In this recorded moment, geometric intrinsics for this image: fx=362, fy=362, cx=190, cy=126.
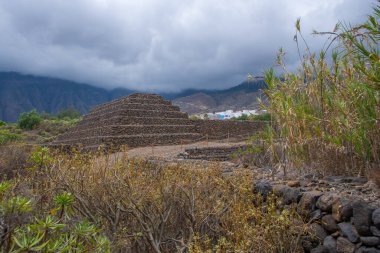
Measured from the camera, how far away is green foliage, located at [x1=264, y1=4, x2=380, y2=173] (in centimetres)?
398

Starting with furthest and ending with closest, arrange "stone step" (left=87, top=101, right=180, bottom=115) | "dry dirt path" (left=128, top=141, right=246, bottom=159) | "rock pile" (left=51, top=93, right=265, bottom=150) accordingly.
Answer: "stone step" (left=87, top=101, right=180, bottom=115) → "rock pile" (left=51, top=93, right=265, bottom=150) → "dry dirt path" (left=128, top=141, right=246, bottom=159)

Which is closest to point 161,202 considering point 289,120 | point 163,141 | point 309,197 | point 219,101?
point 309,197

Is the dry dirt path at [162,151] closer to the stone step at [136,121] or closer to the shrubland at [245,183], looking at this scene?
the stone step at [136,121]

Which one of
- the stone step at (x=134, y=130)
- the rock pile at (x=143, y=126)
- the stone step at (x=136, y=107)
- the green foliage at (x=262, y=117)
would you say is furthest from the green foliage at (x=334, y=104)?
the green foliage at (x=262, y=117)

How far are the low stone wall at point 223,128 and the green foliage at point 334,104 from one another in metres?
18.1

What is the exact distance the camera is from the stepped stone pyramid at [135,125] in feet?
62.2

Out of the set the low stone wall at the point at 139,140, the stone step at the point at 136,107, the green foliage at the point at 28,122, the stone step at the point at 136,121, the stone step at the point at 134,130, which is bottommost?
the green foliage at the point at 28,122

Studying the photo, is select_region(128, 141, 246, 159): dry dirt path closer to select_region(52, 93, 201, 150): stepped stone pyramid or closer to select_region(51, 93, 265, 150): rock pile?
select_region(51, 93, 265, 150): rock pile

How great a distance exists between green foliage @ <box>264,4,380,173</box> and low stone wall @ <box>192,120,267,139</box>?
1808cm

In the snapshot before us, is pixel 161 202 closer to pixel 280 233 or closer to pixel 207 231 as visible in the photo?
pixel 207 231

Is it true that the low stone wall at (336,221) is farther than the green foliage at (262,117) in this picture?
No

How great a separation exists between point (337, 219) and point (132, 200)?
201 centimetres

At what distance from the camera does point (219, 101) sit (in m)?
86.6

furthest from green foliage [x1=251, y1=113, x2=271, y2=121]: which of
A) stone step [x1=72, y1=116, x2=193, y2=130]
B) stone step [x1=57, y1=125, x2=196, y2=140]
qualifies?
stone step [x1=57, y1=125, x2=196, y2=140]
